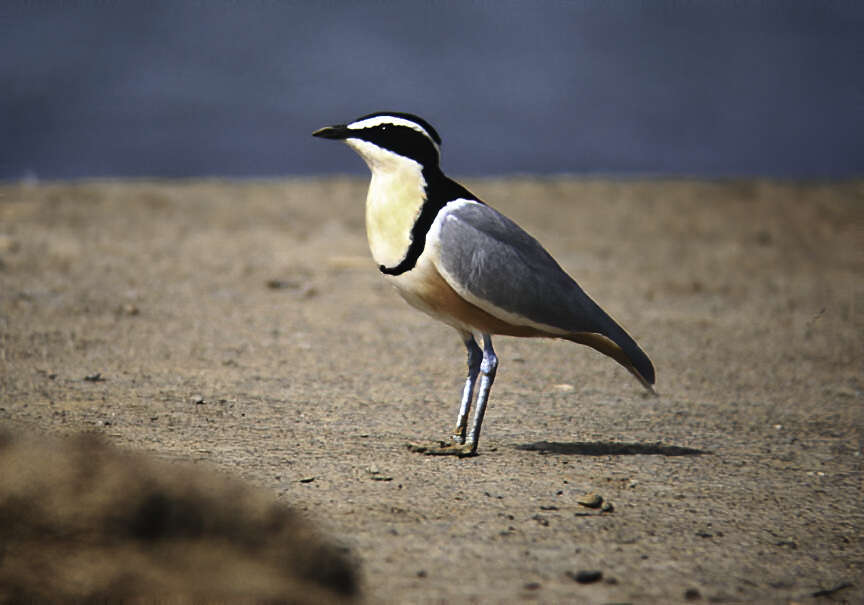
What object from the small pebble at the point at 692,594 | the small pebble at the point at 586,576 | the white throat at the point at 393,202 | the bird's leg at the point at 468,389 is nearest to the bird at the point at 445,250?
the white throat at the point at 393,202

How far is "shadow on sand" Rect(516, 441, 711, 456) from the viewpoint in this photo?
17.4ft

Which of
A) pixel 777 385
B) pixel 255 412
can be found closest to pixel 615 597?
pixel 255 412

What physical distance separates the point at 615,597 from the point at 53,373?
4.42 m

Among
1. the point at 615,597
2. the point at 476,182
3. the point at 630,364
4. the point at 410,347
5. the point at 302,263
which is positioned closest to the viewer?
the point at 615,597

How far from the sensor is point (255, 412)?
581 centimetres

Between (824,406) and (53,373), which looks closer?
(53,373)

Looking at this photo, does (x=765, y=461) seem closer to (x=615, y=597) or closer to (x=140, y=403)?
(x=615, y=597)

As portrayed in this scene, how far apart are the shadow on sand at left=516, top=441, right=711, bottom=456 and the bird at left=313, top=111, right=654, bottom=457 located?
1.61ft

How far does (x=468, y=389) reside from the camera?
5.18 metres

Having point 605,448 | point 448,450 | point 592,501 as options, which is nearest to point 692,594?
point 592,501

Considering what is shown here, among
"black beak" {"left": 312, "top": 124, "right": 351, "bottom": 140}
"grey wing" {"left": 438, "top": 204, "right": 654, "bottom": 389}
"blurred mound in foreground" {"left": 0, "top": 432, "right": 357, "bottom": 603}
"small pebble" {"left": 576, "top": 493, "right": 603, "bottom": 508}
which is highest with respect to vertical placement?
"black beak" {"left": 312, "top": 124, "right": 351, "bottom": 140}

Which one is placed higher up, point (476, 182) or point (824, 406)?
point (476, 182)

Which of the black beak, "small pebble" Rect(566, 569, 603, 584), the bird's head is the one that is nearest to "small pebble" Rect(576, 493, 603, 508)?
"small pebble" Rect(566, 569, 603, 584)

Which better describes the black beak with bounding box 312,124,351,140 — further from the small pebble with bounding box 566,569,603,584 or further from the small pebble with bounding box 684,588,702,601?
the small pebble with bounding box 684,588,702,601
